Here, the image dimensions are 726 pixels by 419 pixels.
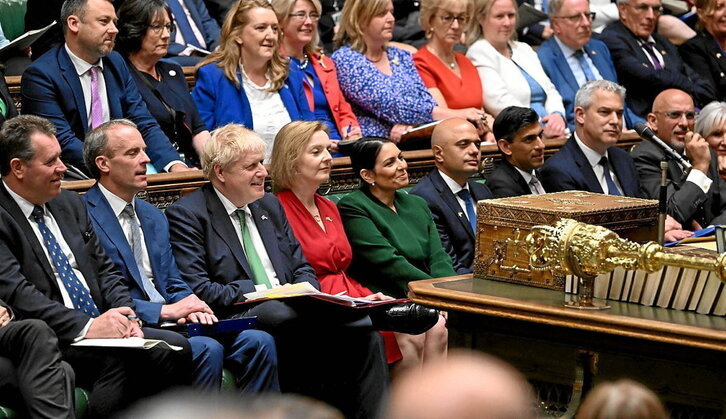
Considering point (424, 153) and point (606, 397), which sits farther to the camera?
point (424, 153)

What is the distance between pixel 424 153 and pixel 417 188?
454mm

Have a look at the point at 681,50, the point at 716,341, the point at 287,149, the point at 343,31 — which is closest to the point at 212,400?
the point at 716,341

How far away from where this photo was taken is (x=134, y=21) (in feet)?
20.4

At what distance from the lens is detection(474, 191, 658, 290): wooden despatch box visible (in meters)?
4.51

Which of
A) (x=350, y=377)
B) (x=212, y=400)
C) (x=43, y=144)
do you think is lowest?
(x=350, y=377)

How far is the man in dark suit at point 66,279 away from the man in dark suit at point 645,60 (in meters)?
4.41

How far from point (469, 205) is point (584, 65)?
2358mm

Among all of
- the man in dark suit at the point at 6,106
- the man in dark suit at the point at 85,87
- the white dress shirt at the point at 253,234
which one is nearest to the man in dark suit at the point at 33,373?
the white dress shirt at the point at 253,234

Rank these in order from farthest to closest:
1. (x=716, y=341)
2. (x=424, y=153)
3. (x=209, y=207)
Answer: (x=424, y=153), (x=209, y=207), (x=716, y=341)

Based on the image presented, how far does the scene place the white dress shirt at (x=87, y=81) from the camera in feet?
18.9

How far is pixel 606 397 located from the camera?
194cm

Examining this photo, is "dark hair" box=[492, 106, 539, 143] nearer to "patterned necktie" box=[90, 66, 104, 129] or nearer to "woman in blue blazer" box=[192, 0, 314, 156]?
"woman in blue blazer" box=[192, 0, 314, 156]

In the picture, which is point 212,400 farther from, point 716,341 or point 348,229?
point 348,229

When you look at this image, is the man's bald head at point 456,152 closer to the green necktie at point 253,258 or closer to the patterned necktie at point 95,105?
the green necktie at point 253,258
